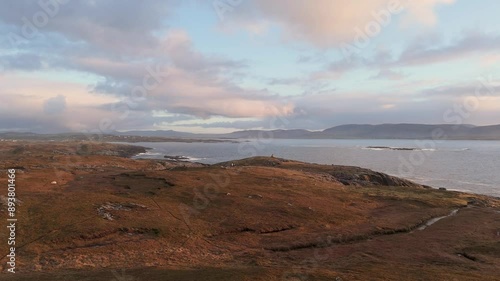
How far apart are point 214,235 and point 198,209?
378 inches

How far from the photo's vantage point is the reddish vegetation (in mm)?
30125

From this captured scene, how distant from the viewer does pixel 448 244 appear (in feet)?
139

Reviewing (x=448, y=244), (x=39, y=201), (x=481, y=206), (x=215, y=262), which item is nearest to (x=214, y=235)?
(x=215, y=262)

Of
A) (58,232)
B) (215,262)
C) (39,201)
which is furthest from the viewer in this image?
(39,201)

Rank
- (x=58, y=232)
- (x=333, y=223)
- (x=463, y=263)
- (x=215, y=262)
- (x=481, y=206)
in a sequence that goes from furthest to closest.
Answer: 1. (x=481, y=206)
2. (x=333, y=223)
3. (x=58, y=232)
4. (x=463, y=263)
5. (x=215, y=262)

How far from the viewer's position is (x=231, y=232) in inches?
1756

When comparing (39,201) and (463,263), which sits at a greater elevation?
(39,201)

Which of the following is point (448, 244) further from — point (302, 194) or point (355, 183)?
point (355, 183)

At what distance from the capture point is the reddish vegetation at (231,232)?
30125mm

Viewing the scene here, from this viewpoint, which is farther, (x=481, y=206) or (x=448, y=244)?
(x=481, y=206)

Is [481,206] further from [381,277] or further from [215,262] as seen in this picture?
[215,262]

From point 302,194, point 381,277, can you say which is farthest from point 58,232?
point 302,194

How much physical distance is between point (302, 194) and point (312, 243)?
1002 inches

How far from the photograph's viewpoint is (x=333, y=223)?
50.8m
